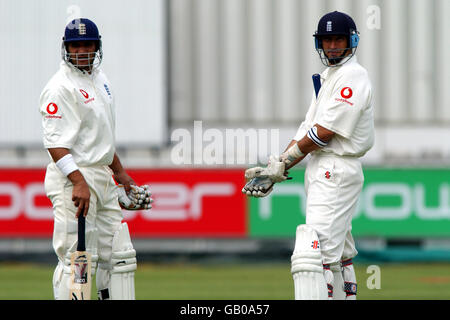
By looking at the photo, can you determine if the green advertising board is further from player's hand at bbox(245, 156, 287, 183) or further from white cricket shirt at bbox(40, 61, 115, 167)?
white cricket shirt at bbox(40, 61, 115, 167)

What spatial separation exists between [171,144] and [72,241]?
7512 mm

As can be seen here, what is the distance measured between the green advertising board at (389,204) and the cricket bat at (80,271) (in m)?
6.34

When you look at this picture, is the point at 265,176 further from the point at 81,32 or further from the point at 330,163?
the point at 81,32

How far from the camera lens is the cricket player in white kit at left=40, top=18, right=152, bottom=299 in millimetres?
5984

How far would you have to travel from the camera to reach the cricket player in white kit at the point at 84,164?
5.98 m

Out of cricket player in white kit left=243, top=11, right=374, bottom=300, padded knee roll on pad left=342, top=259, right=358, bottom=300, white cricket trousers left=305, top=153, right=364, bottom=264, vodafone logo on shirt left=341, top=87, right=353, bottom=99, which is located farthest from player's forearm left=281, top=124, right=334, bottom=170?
padded knee roll on pad left=342, top=259, right=358, bottom=300

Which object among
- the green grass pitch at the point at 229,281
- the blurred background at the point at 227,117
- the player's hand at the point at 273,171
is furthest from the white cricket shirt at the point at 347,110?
the blurred background at the point at 227,117

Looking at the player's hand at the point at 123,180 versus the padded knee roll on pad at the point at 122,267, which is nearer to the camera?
the padded knee roll on pad at the point at 122,267

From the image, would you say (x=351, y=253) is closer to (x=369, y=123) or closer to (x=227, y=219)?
(x=369, y=123)

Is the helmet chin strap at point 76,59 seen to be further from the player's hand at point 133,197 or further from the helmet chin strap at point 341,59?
the helmet chin strap at point 341,59

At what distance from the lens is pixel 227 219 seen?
12.3 meters

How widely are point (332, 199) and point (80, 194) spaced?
167 centimetres

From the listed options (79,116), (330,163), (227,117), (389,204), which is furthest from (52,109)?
(227,117)
